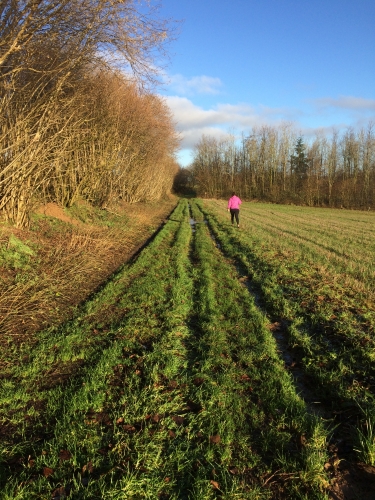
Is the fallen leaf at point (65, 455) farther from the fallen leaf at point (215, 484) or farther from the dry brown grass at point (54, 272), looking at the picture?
the dry brown grass at point (54, 272)

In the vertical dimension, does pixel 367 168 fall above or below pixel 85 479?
above

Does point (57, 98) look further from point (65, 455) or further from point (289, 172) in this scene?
point (289, 172)

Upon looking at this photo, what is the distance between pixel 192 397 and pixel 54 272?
5.49m

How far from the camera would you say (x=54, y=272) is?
781cm

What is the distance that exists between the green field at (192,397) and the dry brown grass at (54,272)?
1.88ft

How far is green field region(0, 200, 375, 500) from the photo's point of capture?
2.59m

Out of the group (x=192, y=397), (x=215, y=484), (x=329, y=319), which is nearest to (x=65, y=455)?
(x=215, y=484)

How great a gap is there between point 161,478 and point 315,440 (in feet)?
4.83

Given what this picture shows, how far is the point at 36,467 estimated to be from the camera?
2631 millimetres

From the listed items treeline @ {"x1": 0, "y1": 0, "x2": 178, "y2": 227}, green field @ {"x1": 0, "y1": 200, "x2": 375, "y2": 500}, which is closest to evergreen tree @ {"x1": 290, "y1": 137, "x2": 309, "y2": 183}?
treeline @ {"x1": 0, "y1": 0, "x2": 178, "y2": 227}

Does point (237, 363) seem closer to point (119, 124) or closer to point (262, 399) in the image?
point (262, 399)

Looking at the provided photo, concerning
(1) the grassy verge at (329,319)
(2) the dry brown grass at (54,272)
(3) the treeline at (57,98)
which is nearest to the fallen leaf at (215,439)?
(1) the grassy verge at (329,319)

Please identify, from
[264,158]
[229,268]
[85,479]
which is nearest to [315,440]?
[85,479]

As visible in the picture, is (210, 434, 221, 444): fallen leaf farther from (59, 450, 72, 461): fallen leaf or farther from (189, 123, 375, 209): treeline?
(189, 123, 375, 209): treeline
